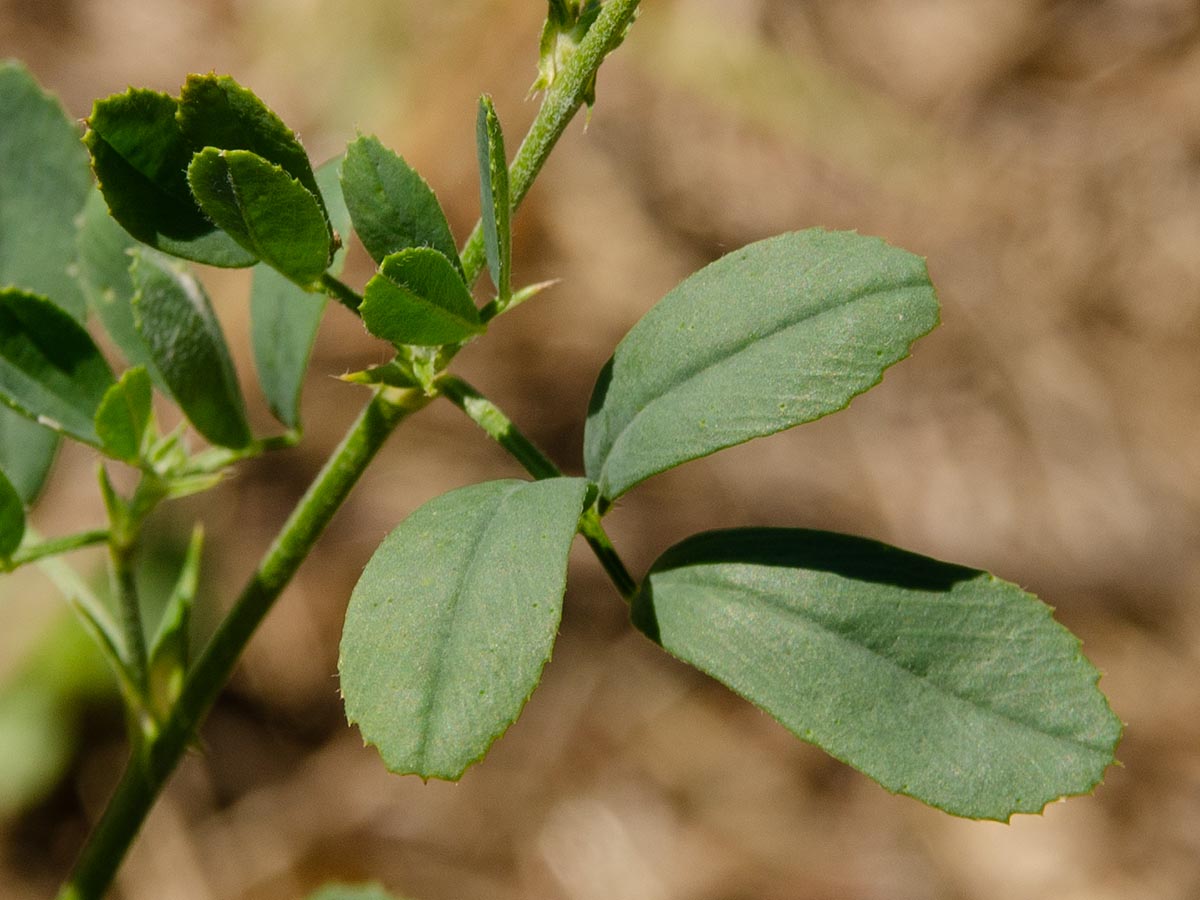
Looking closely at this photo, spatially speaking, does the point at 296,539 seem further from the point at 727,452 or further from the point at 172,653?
the point at 727,452

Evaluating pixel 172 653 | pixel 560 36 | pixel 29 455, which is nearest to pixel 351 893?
pixel 172 653

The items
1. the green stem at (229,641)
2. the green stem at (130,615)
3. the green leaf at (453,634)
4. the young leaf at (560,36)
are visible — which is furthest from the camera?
the green stem at (130,615)

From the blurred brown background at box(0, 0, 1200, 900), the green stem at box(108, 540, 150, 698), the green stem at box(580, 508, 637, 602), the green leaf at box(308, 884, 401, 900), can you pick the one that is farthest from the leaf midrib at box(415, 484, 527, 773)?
the blurred brown background at box(0, 0, 1200, 900)

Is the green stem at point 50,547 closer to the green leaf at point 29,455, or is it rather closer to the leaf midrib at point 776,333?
the green leaf at point 29,455

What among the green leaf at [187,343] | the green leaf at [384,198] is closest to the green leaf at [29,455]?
the green leaf at [187,343]

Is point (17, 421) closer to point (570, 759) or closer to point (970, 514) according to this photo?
point (570, 759)

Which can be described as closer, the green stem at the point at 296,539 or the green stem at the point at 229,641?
the green stem at the point at 296,539
